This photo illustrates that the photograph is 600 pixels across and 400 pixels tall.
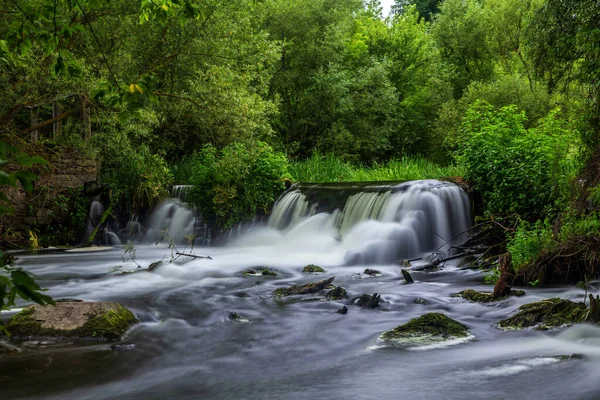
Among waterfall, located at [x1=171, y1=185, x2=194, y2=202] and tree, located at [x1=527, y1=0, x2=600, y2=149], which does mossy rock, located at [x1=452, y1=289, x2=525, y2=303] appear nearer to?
tree, located at [x1=527, y1=0, x2=600, y2=149]

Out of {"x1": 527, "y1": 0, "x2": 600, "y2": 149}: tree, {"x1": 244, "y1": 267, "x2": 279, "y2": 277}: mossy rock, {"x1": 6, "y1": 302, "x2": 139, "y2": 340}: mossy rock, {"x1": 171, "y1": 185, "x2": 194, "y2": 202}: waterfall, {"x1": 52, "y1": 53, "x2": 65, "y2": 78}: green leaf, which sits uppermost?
{"x1": 527, "y1": 0, "x2": 600, "y2": 149}: tree

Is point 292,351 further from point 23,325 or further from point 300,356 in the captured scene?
point 23,325

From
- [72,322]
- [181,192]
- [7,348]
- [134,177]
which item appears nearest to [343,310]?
[72,322]

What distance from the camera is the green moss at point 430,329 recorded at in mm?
6324

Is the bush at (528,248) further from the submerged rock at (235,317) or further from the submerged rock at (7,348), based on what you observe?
the submerged rock at (7,348)

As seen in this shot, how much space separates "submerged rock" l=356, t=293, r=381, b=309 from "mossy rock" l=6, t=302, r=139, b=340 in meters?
3.09

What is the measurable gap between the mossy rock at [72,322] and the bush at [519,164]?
6981 mm

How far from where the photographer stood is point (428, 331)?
6367mm

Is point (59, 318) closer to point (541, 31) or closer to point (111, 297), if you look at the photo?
point (111, 297)

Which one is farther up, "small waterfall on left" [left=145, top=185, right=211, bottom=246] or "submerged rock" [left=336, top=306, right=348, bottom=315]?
"small waterfall on left" [left=145, top=185, right=211, bottom=246]

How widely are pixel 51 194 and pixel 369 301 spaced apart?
11227 millimetres

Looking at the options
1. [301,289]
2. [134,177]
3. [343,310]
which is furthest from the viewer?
[134,177]

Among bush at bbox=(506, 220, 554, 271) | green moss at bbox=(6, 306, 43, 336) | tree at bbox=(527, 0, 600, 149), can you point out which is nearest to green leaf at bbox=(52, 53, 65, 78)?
green moss at bbox=(6, 306, 43, 336)

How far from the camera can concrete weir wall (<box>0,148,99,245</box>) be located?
15.3 m
